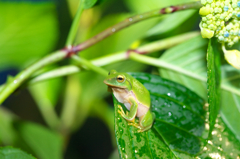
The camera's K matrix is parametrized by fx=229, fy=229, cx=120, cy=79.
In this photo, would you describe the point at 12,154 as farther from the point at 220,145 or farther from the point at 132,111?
the point at 220,145

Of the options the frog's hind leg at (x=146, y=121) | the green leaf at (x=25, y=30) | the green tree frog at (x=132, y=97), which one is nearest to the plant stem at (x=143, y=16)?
the green tree frog at (x=132, y=97)

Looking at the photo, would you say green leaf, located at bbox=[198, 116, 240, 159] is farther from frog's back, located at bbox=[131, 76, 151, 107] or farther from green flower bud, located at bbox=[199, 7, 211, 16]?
green flower bud, located at bbox=[199, 7, 211, 16]

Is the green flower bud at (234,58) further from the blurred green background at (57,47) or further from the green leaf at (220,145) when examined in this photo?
the blurred green background at (57,47)

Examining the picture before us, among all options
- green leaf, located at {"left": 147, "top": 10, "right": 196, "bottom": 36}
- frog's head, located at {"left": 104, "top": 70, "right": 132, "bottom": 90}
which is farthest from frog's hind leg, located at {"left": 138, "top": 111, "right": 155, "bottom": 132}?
green leaf, located at {"left": 147, "top": 10, "right": 196, "bottom": 36}

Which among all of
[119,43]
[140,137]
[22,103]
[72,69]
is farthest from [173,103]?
[22,103]

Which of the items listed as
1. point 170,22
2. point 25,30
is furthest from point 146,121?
point 25,30

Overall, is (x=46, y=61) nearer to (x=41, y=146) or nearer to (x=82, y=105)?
(x=41, y=146)
